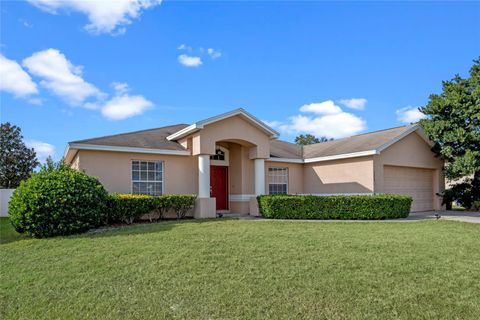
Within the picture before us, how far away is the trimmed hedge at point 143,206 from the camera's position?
41.2ft

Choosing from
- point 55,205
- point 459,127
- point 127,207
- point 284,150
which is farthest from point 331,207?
point 55,205

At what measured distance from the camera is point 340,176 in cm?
1822

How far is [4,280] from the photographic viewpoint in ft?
21.9

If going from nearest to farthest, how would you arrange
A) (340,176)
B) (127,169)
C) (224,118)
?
(127,169) < (224,118) < (340,176)

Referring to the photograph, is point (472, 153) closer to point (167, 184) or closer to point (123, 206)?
point (167, 184)

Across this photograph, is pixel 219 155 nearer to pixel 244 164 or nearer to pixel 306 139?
pixel 244 164

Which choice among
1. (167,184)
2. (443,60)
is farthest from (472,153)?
(167,184)

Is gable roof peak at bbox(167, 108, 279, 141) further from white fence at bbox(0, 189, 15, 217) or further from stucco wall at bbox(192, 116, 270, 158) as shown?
white fence at bbox(0, 189, 15, 217)

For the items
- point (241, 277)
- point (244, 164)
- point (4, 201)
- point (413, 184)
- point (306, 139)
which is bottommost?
point (241, 277)

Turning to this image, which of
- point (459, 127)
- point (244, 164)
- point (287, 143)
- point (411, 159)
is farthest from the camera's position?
point (287, 143)

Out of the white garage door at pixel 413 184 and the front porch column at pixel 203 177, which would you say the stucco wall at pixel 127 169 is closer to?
the front porch column at pixel 203 177

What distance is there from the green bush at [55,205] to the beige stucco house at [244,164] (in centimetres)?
280

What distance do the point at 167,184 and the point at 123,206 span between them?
122 inches

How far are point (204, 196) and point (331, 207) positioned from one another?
5.29 m
